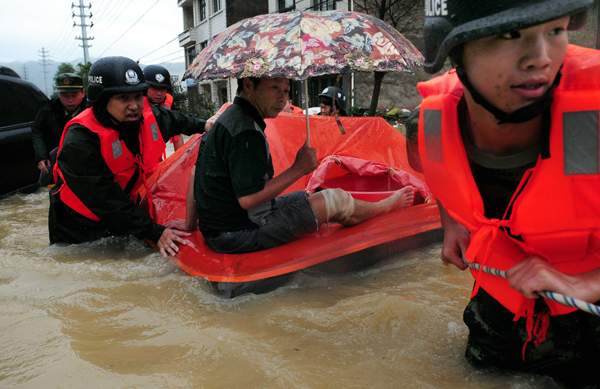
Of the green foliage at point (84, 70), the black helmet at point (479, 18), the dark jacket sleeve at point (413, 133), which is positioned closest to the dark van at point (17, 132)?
the dark jacket sleeve at point (413, 133)

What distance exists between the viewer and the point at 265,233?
2.74 meters

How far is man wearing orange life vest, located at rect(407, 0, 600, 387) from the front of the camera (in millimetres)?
1085

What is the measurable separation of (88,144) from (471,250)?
262cm

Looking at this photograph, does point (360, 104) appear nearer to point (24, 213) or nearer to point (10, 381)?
point (24, 213)

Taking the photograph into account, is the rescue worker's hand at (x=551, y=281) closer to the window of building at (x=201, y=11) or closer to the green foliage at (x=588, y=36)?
the green foliage at (x=588, y=36)

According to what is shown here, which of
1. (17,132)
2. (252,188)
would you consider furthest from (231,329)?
(17,132)

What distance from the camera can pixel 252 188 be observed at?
244 cm

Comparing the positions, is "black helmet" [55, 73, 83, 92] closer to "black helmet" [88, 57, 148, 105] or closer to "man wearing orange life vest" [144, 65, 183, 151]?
"man wearing orange life vest" [144, 65, 183, 151]

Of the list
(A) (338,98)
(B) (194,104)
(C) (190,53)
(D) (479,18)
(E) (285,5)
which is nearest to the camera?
(D) (479,18)

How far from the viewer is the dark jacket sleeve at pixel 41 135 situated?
5100mm

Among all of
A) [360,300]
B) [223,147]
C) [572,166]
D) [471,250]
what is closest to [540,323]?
[471,250]

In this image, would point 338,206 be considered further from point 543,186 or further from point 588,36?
point 588,36

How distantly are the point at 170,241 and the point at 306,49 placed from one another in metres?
1.56

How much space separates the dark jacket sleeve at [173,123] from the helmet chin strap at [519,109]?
3085 millimetres
